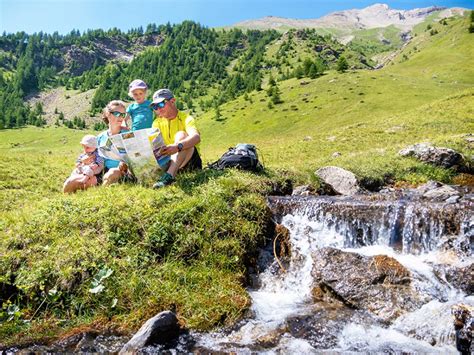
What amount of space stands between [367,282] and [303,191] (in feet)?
20.8

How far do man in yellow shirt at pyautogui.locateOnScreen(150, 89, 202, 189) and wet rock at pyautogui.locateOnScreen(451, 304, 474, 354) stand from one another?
7146 mm

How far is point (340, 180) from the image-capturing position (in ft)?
49.8

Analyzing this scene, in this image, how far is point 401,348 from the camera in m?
6.29

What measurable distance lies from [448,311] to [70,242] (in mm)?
7346

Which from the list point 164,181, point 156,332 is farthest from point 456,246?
point 156,332

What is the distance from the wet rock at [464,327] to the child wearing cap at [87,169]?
31.6 feet

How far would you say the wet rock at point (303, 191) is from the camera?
13.9 m

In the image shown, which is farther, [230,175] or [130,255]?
[230,175]

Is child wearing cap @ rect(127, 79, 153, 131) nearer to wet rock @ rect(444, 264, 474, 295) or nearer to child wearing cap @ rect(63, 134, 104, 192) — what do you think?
child wearing cap @ rect(63, 134, 104, 192)

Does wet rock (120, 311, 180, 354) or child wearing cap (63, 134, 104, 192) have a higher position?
child wearing cap (63, 134, 104, 192)

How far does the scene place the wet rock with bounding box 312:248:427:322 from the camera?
7.42 meters

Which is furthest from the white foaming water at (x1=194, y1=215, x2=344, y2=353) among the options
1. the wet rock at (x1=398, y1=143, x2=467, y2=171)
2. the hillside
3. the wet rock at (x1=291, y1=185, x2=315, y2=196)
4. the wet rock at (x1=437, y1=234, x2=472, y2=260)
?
the wet rock at (x1=398, y1=143, x2=467, y2=171)

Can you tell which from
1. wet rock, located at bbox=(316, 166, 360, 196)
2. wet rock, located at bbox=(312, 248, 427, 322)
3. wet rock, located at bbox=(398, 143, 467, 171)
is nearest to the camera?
wet rock, located at bbox=(312, 248, 427, 322)

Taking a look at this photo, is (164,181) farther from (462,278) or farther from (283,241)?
A: (462,278)
